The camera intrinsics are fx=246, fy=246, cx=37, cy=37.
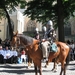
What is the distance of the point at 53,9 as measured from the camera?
82.2 ft

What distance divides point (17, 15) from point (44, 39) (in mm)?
35169

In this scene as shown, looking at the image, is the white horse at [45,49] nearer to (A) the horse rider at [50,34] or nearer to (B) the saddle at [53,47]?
(B) the saddle at [53,47]

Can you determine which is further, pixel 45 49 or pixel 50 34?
pixel 50 34

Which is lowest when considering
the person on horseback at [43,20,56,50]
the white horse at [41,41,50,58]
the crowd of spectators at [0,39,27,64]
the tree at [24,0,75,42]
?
the crowd of spectators at [0,39,27,64]

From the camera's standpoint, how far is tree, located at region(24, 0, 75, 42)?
2414 centimetres

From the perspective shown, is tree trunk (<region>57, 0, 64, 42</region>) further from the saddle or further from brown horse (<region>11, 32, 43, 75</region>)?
brown horse (<region>11, 32, 43, 75</region>)

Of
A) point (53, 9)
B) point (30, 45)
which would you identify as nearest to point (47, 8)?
point (53, 9)

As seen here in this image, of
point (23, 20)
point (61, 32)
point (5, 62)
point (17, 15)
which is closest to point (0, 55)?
point (5, 62)

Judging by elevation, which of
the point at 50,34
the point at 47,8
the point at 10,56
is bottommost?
the point at 10,56

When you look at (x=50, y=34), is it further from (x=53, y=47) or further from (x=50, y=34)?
(x=53, y=47)

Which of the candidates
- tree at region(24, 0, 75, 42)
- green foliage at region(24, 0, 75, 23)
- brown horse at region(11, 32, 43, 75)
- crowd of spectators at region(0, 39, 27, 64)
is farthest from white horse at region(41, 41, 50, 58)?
green foliage at region(24, 0, 75, 23)

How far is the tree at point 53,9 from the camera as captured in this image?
2414 centimetres

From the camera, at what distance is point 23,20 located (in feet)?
182

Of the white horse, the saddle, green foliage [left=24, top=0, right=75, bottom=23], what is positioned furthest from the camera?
green foliage [left=24, top=0, right=75, bottom=23]
